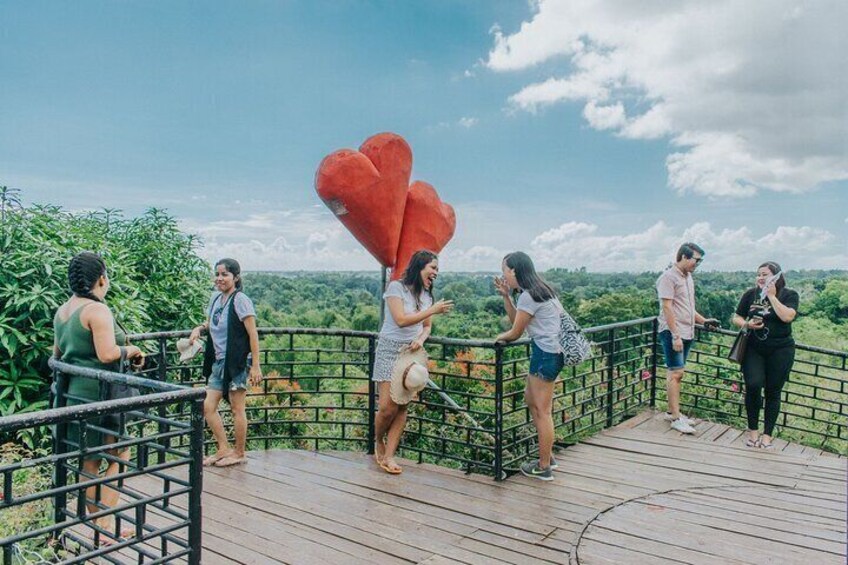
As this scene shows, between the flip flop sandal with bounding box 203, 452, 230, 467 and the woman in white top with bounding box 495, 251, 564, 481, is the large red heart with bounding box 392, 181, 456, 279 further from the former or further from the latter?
the flip flop sandal with bounding box 203, 452, 230, 467

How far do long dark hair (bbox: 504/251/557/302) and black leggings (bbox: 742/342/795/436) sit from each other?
2176 millimetres

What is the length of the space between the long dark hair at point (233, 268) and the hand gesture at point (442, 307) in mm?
1314

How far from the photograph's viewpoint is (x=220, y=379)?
411cm

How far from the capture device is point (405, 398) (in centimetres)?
407

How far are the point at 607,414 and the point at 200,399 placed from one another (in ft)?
13.8

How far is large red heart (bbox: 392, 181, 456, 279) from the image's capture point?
577cm

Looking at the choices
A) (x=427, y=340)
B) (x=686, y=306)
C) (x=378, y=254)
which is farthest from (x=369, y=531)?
(x=686, y=306)

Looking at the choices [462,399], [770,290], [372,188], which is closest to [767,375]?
[770,290]

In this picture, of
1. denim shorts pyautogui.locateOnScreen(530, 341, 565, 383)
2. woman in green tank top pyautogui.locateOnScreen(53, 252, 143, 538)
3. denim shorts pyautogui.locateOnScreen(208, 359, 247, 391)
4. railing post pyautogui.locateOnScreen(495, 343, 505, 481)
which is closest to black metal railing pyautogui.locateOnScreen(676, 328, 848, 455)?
denim shorts pyautogui.locateOnScreen(530, 341, 565, 383)

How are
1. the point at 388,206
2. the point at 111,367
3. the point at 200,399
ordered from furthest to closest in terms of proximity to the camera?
the point at 388,206 < the point at 111,367 < the point at 200,399

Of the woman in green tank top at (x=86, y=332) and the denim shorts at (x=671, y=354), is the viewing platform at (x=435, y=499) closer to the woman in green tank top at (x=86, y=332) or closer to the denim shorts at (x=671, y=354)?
the woman in green tank top at (x=86, y=332)

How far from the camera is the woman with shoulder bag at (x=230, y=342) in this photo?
4.05 metres

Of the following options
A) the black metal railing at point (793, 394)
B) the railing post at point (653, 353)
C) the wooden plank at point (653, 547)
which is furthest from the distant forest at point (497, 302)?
the wooden plank at point (653, 547)

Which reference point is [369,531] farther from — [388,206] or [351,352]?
[388,206]
